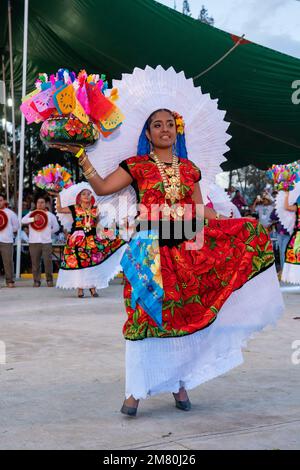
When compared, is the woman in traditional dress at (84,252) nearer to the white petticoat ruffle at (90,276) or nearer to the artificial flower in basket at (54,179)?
the white petticoat ruffle at (90,276)

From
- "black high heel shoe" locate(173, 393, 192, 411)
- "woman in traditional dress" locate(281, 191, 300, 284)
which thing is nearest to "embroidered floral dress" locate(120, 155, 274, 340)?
"black high heel shoe" locate(173, 393, 192, 411)

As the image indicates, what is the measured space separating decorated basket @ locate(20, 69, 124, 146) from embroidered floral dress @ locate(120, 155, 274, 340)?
12.2 inches

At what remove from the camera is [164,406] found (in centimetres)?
379

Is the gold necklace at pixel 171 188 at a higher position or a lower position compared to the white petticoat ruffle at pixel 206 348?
higher

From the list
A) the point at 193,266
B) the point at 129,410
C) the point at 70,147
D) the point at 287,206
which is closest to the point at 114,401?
the point at 129,410

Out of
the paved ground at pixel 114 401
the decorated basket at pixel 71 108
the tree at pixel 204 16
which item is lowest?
the paved ground at pixel 114 401

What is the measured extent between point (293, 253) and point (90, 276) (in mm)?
2928

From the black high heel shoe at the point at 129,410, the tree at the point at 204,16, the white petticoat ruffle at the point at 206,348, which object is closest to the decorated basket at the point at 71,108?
the white petticoat ruffle at the point at 206,348

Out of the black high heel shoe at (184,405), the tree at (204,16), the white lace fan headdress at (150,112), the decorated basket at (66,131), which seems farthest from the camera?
the tree at (204,16)

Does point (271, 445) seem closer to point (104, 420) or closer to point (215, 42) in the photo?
point (104, 420)

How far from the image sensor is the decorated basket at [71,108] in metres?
3.44

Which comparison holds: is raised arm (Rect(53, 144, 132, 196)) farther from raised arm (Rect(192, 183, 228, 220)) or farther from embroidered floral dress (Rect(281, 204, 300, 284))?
embroidered floral dress (Rect(281, 204, 300, 284))

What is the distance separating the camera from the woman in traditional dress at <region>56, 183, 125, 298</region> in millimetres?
9711
